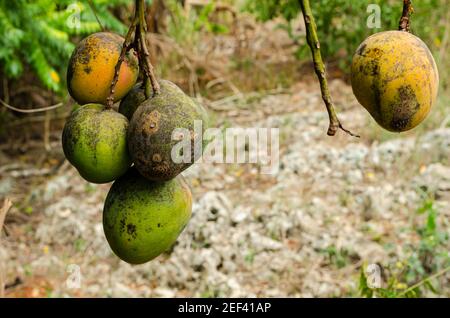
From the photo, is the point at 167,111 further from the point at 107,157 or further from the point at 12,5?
the point at 12,5

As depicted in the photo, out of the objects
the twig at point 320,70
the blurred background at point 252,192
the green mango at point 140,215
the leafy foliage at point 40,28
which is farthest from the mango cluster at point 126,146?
the leafy foliage at point 40,28

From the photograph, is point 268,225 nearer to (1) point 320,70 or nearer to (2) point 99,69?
(2) point 99,69

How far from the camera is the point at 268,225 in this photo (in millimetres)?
2797

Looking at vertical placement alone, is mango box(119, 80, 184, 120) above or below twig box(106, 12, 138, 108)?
below

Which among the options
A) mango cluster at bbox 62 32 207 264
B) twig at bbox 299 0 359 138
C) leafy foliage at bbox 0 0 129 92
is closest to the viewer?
twig at bbox 299 0 359 138

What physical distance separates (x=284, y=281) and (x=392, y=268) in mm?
433

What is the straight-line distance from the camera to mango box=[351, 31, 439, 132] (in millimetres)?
678

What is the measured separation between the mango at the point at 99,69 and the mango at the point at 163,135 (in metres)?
0.08

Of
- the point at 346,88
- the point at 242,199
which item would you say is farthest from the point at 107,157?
the point at 346,88

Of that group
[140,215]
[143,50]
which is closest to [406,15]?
[143,50]

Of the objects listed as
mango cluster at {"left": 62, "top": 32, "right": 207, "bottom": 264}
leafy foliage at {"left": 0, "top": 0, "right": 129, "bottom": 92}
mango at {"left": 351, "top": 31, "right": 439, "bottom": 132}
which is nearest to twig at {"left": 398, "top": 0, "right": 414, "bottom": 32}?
mango at {"left": 351, "top": 31, "right": 439, "bottom": 132}

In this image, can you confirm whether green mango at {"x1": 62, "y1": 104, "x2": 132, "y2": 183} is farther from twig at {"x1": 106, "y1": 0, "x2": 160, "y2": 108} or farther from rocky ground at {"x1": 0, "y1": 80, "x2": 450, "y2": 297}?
rocky ground at {"x1": 0, "y1": 80, "x2": 450, "y2": 297}

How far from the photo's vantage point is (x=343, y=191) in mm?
3059
